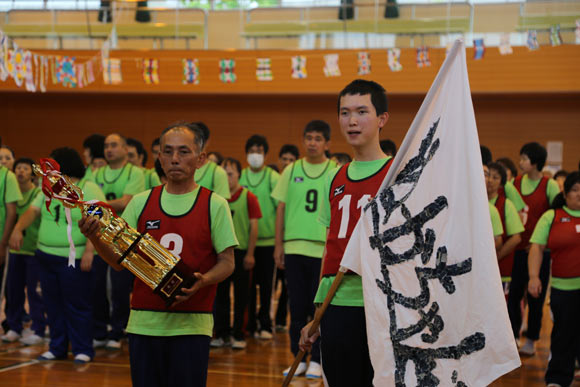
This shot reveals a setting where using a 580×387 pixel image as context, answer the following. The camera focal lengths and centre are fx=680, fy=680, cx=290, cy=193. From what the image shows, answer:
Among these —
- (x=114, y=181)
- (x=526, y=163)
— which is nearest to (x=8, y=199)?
(x=114, y=181)

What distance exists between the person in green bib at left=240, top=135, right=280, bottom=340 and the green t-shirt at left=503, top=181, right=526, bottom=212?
8.19ft

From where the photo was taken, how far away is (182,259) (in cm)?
315

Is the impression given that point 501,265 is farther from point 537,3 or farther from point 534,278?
point 537,3

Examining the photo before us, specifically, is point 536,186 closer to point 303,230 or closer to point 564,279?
point 564,279

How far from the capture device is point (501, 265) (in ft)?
20.7

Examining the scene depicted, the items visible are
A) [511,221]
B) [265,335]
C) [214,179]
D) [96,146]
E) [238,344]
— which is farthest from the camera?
[265,335]

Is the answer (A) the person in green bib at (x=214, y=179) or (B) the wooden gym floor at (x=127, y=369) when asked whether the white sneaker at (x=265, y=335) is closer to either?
(B) the wooden gym floor at (x=127, y=369)

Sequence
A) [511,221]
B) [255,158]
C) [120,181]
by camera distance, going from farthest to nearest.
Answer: [255,158], [120,181], [511,221]

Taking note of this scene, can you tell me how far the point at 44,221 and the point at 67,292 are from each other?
2.19 ft

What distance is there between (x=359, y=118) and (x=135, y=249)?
3.80 ft

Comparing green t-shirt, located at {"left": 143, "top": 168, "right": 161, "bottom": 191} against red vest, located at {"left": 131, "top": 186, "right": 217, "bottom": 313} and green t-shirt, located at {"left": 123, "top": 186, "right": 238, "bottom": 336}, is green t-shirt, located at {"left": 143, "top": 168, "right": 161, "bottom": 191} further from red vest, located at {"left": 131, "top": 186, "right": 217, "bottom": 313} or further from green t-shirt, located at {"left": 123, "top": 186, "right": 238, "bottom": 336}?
red vest, located at {"left": 131, "top": 186, "right": 217, "bottom": 313}

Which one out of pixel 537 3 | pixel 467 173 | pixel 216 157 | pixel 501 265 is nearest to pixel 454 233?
pixel 467 173

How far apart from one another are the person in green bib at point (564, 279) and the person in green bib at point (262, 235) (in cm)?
294

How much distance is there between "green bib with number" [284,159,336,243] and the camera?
5871 mm
